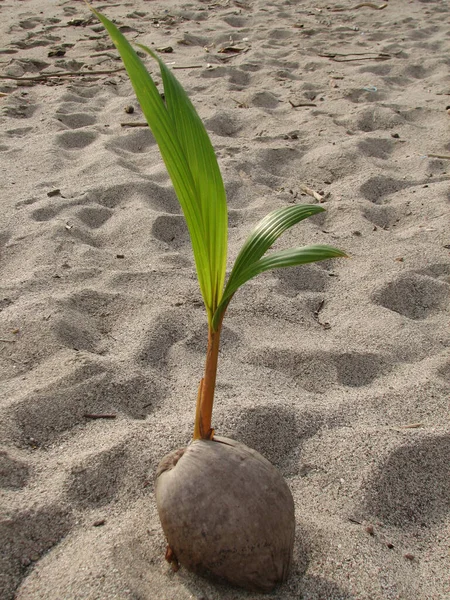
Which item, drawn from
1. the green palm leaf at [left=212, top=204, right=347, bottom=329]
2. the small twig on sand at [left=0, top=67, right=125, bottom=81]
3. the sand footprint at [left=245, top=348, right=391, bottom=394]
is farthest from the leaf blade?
the small twig on sand at [left=0, top=67, right=125, bottom=81]

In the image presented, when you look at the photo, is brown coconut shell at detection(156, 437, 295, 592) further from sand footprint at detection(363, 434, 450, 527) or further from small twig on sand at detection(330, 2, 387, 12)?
small twig on sand at detection(330, 2, 387, 12)

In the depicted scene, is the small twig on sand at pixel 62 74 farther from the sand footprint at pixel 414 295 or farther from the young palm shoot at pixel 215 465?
the young palm shoot at pixel 215 465

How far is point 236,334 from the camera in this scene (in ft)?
6.08

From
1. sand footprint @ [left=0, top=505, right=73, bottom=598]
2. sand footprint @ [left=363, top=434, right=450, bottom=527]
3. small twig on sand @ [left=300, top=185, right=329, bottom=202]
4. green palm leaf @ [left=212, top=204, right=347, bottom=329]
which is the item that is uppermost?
green palm leaf @ [left=212, top=204, right=347, bottom=329]

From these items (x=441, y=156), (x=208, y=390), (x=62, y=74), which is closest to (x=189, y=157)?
(x=208, y=390)

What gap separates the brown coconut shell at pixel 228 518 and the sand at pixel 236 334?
0.05 m

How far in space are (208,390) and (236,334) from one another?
75cm

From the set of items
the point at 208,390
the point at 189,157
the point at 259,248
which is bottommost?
the point at 208,390

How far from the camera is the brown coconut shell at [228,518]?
1032 millimetres

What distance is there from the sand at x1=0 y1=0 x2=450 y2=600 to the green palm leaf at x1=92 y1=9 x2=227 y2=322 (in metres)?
0.52

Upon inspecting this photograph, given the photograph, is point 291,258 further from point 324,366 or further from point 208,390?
point 324,366

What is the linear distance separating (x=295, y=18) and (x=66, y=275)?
4004 millimetres

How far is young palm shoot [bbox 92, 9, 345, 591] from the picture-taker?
97 cm

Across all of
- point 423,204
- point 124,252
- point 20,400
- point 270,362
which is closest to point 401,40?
point 423,204
